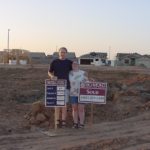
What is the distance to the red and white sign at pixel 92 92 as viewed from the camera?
42.9 feet

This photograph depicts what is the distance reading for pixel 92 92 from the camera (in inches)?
522

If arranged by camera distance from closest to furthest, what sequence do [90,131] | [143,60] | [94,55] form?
1. [90,131]
2. [143,60]
3. [94,55]

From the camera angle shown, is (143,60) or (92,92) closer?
(92,92)

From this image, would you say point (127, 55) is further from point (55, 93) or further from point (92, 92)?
point (55, 93)

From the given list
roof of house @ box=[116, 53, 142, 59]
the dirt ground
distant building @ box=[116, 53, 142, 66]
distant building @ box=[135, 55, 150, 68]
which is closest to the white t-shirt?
the dirt ground

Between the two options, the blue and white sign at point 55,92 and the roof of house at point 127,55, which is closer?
the blue and white sign at point 55,92

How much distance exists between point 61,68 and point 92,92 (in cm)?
99

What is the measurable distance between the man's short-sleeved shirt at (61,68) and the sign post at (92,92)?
1.34 feet

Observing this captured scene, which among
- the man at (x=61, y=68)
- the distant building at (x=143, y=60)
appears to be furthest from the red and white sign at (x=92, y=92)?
the distant building at (x=143, y=60)

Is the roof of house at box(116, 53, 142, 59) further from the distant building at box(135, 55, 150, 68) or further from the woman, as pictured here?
the woman

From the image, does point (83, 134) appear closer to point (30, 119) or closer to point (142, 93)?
point (30, 119)

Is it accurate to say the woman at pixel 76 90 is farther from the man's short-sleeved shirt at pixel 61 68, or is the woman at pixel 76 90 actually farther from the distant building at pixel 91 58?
the distant building at pixel 91 58

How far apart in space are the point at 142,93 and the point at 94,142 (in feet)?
41.5

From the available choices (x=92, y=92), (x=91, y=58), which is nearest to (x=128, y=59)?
(x=91, y=58)
